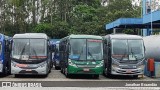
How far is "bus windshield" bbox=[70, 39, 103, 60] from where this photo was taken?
24219 millimetres

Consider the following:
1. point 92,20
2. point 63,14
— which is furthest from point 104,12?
point 63,14

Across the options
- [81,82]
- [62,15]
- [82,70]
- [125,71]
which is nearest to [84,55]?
[82,70]

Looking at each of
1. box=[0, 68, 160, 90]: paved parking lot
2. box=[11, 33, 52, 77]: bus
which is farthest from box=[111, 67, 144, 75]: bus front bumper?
box=[11, 33, 52, 77]: bus

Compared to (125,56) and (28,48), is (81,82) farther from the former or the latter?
(28,48)

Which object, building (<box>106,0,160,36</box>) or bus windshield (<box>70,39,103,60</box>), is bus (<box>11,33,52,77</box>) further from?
building (<box>106,0,160,36</box>)

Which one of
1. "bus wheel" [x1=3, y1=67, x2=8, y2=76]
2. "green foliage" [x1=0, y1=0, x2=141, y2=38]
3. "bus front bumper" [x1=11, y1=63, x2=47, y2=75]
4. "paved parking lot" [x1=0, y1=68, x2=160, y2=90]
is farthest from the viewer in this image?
"green foliage" [x1=0, y1=0, x2=141, y2=38]

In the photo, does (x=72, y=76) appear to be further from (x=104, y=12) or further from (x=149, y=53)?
(x=104, y=12)

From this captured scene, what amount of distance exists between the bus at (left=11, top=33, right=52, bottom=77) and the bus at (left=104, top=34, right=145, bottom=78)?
404cm

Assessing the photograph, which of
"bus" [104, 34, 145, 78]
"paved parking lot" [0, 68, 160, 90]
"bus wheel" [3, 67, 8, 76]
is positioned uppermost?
"bus" [104, 34, 145, 78]

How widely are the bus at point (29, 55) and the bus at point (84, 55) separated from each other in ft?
5.00

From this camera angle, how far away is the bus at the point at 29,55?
2424 cm

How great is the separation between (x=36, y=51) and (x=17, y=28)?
4987 cm

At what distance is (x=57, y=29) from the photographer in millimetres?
69000

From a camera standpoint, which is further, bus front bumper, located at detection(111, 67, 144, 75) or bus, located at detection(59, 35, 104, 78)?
bus front bumper, located at detection(111, 67, 144, 75)
